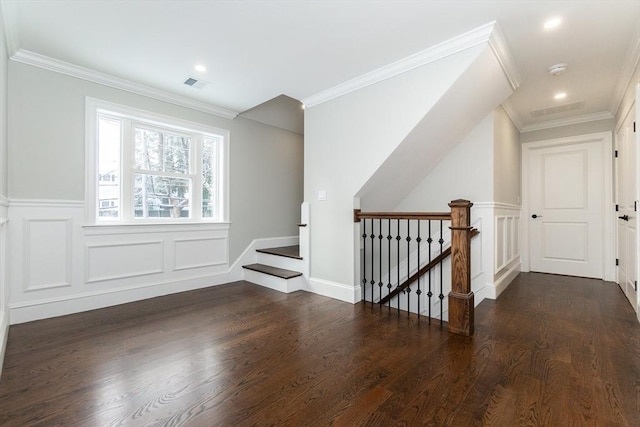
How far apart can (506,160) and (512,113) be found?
678 mm

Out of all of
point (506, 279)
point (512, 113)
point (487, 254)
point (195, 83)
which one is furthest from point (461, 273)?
point (195, 83)

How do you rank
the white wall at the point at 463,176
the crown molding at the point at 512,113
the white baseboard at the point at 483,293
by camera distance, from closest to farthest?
the white baseboard at the point at 483,293 < the white wall at the point at 463,176 < the crown molding at the point at 512,113

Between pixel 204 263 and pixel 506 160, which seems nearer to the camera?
pixel 204 263

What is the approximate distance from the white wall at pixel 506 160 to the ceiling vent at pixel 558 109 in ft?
1.05

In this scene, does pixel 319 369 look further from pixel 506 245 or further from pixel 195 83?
pixel 506 245

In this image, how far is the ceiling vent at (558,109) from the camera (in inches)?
155

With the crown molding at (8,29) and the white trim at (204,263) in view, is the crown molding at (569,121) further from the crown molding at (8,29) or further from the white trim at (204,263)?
the crown molding at (8,29)

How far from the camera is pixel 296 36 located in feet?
7.88

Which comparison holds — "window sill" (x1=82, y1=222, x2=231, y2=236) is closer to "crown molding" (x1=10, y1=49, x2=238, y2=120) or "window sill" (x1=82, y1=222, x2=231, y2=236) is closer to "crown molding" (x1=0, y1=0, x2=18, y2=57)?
"crown molding" (x1=10, y1=49, x2=238, y2=120)

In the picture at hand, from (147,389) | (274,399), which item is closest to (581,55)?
(274,399)

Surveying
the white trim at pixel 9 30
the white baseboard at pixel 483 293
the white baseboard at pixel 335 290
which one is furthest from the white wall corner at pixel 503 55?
the white trim at pixel 9 30

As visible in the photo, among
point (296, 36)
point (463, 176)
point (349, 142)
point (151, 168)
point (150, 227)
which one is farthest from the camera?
point (463, 176)

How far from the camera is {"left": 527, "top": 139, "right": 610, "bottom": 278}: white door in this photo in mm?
4340

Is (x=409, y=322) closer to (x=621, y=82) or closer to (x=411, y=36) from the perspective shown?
(x=411, y=36)
